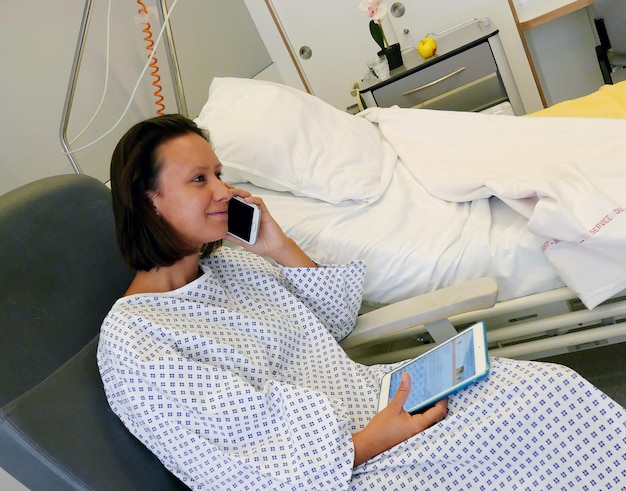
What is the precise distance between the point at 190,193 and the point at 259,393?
427 millimetres

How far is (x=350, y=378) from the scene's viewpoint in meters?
1.39

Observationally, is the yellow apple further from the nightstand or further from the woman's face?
the woman's face

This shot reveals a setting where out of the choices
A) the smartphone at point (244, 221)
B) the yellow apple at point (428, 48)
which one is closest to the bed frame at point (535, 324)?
the smartphone at point (244, 221)

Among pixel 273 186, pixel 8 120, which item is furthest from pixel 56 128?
pixel 273 186

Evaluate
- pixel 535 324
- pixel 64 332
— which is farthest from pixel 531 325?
pixel 64 332

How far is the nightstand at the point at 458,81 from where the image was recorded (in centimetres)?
267

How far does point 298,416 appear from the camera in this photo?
3.87 feet

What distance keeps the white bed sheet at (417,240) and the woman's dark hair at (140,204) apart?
500 millimetres

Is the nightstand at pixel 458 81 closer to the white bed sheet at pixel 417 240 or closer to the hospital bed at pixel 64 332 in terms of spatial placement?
the white bed sheet at pixel 417 240

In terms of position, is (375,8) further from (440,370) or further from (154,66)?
Answer: (440,370)

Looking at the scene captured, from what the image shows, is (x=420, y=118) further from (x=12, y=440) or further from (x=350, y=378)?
(x=12, y=440)

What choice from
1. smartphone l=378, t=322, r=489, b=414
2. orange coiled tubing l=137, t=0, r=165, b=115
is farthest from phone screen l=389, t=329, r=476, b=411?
orange coiled tubing l=137, t=0, r=165, b=115

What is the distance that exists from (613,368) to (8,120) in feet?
5.86

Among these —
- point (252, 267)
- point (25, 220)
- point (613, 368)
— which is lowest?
point (613, 368)
